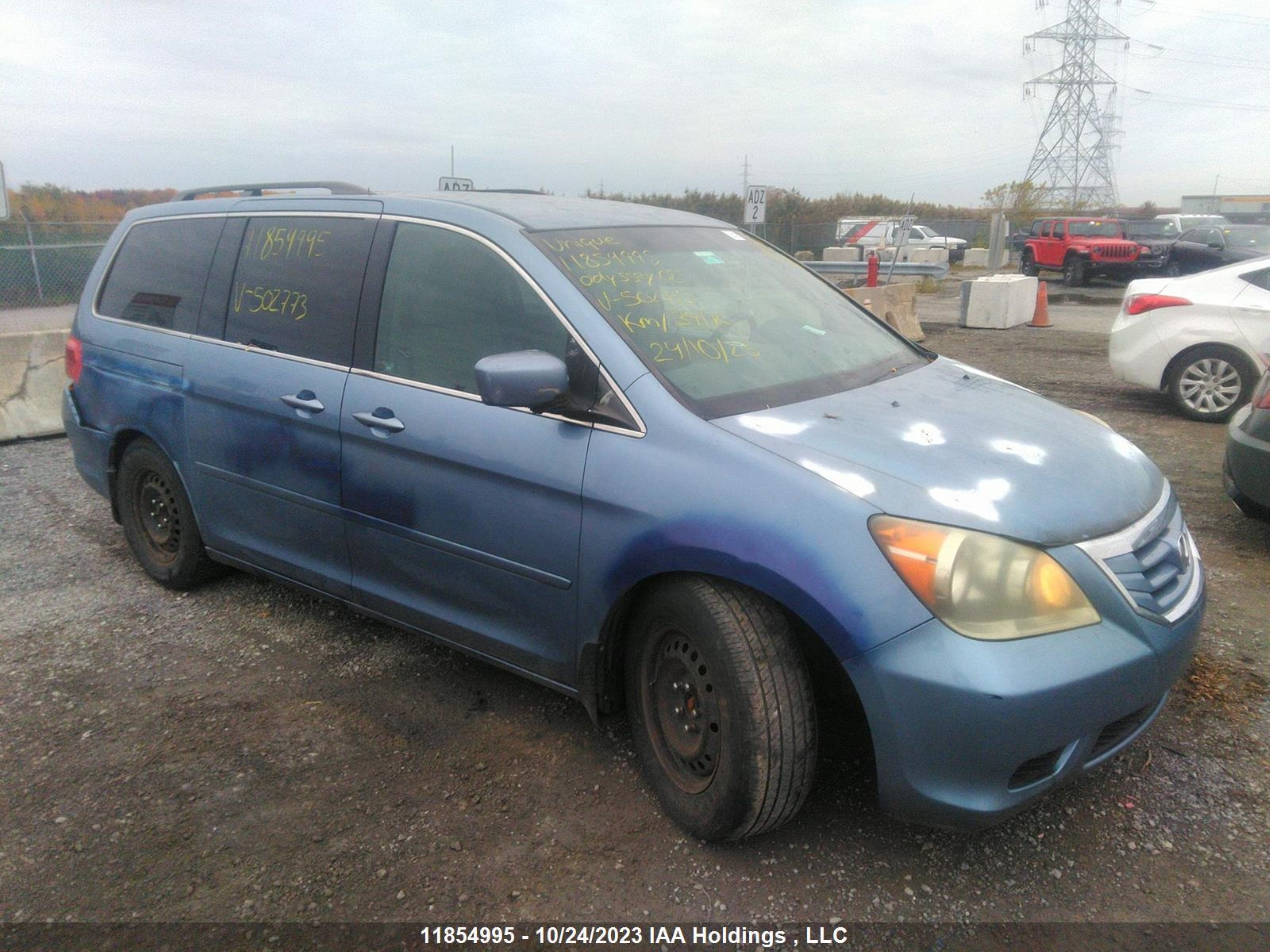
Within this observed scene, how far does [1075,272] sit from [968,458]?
2504cm

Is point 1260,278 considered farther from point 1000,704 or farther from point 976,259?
point 976,259

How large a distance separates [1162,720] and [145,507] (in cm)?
441

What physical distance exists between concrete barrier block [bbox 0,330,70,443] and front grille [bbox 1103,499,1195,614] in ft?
25.2

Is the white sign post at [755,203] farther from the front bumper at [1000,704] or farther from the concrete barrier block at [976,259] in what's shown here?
the concrete barrier block at [976,259]

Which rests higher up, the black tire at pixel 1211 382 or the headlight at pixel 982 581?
the headlight at pixel 982 581

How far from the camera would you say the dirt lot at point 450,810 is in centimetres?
257

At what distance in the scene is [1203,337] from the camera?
809cm

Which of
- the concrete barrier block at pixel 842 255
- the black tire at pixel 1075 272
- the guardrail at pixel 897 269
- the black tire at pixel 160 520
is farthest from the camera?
the concrete barrier block at pixel 842 255

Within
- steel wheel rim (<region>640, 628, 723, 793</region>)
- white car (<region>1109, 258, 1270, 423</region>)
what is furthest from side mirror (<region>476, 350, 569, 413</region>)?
white car (<region>1109, 258, 1270, 423</region>)

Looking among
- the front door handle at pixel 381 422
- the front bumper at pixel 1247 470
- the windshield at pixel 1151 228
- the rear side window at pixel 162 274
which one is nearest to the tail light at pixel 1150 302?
the front bumper at pixel 1247 470

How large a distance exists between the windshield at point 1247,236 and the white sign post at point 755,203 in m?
11.9

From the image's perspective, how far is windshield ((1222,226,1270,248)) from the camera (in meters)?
20.8

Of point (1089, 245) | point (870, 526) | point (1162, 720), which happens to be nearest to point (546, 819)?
point (870, 526)

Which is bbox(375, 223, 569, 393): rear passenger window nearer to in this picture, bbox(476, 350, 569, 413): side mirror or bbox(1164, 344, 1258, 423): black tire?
bbox(476, 350, 569, 413): side mirror
